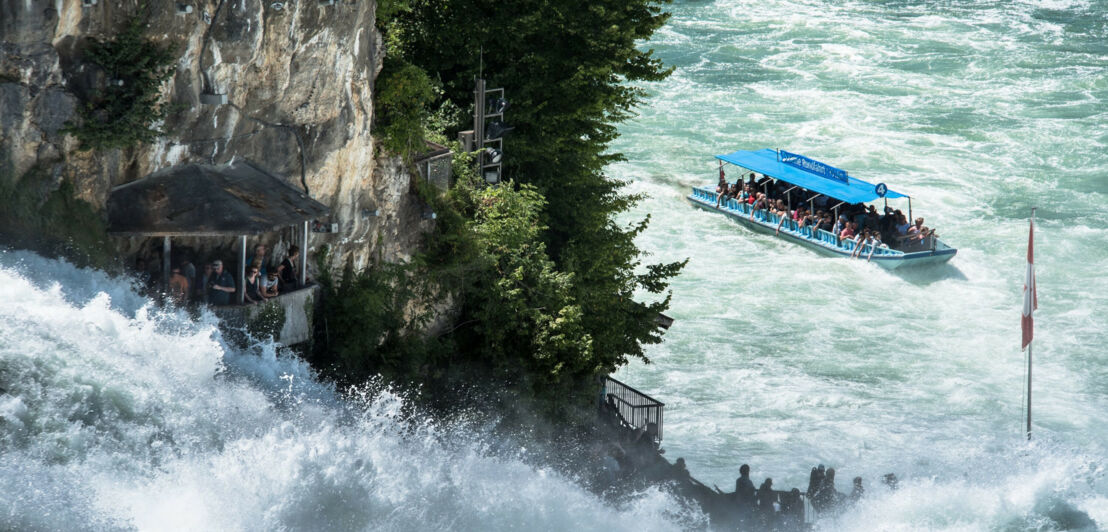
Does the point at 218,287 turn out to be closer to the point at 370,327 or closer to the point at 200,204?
the point at 200,204

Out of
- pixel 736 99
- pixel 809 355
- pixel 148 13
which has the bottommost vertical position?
pixel 809 355

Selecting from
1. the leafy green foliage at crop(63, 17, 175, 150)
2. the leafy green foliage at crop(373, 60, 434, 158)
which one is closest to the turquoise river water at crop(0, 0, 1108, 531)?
the leafy green foliage at crop(63, 17, 175, 150)

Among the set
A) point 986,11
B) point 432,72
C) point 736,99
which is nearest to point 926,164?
point 736,99

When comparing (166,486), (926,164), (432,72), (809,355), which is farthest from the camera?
(926,164)

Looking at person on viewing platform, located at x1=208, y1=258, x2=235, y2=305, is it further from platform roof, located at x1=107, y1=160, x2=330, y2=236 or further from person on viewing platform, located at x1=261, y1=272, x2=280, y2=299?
person on viewing platform, located at x1=261, y1=272, x2=280, y2=299

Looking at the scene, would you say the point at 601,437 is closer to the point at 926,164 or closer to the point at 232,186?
the point at 232,186

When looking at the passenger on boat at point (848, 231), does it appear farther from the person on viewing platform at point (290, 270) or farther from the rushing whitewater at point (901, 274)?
the person on viewing platform at point (290, 270)

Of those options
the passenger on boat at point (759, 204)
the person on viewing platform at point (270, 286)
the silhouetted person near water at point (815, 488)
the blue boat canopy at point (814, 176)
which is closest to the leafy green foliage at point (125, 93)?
the person on viewing platform at point (270, 286)

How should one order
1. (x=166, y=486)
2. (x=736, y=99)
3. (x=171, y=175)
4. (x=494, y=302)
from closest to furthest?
(x=166, y=486) → (x=171, y=175) → (x=494, y=302) → (x=736, y=99)
